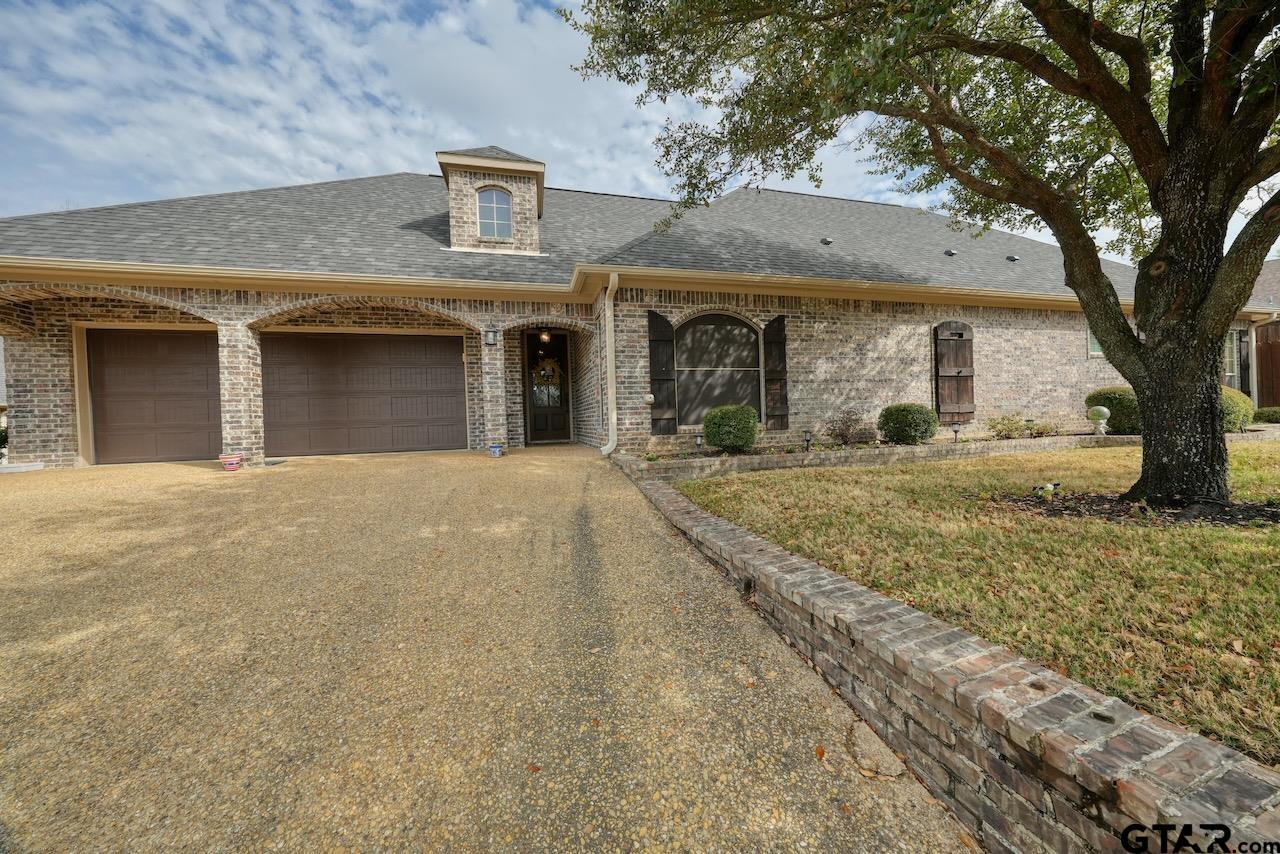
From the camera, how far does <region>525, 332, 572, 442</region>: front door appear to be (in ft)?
32.0

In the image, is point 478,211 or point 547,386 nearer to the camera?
point 478,211

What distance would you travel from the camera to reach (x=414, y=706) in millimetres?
2002

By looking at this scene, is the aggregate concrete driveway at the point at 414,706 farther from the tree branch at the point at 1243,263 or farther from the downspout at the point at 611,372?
the tree branch at the point at 1243,263

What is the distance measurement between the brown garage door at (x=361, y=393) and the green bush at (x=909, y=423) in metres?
7.72

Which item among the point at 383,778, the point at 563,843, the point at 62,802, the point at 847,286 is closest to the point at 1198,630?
the point at 563,843

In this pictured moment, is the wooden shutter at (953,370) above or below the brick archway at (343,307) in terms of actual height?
below

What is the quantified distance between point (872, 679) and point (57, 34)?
12.0 metres

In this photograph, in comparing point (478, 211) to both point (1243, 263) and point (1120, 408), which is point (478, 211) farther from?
point (1120, 408)

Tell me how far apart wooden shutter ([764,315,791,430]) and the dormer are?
181 inches

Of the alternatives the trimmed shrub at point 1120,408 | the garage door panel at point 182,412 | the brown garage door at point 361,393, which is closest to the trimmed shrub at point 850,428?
the trimmed shrub at point 1120,408

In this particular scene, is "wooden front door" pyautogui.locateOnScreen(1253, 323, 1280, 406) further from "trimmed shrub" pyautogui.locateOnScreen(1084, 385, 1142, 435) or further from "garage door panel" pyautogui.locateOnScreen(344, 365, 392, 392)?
"garage door panel" pyautogui.locateOnScreen(344, 365, 392, 392)

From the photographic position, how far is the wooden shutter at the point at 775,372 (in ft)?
25.8

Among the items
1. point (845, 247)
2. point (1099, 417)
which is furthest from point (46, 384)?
point (1099, 417)

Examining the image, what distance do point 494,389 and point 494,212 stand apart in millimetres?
3493
